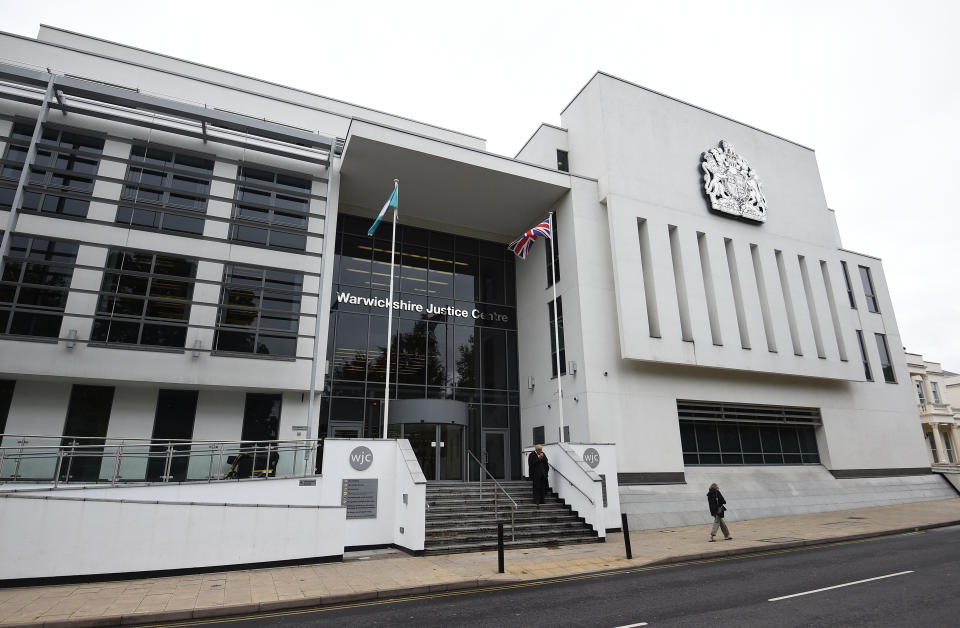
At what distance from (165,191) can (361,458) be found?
12521mm

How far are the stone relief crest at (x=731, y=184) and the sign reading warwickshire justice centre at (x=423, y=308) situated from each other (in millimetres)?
11873

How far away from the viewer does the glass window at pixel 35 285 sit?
1650 centimetres

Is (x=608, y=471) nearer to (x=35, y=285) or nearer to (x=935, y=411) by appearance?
(x=35, y=285)

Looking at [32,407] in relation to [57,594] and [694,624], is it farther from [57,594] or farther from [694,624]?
[694,624]

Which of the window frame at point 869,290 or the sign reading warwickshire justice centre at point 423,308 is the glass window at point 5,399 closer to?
the sign reading warwickshire justice centre at point 423,308

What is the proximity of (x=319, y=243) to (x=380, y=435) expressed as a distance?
814cm

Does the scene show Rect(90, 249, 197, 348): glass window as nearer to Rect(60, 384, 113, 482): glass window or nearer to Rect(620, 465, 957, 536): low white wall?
Rect(60, 384, 113, 482): glass window

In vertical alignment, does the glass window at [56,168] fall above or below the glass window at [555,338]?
above

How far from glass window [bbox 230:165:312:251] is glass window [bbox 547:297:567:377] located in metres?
11.0

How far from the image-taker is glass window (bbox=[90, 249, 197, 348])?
17453 mm

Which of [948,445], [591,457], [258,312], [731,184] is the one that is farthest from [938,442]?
[258,312]

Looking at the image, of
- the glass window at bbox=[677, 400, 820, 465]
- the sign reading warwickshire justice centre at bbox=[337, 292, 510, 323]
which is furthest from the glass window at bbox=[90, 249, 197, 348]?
the glass window at bbox=[677, 400, 820, 465]

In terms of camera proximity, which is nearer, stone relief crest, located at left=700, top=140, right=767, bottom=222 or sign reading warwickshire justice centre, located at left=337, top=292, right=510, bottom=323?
sign reading warwickshire justice centre, located at left=337, top=292, right=510, bottom=323

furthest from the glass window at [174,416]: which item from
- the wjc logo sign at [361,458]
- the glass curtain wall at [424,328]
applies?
the wjc logo sign at [361,458]
